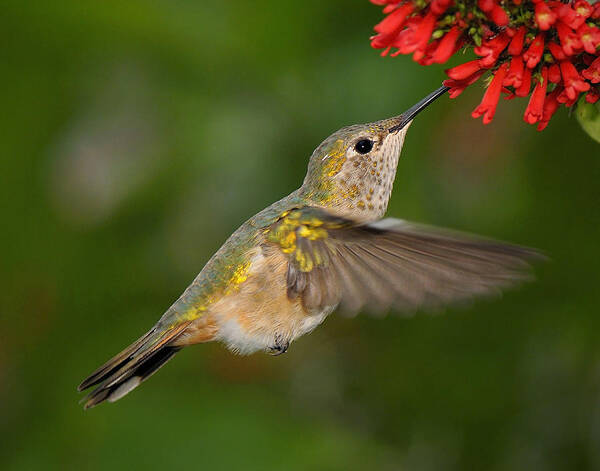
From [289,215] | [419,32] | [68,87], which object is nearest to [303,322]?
[289,215]

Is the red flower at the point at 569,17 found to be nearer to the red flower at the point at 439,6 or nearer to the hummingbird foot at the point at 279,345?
the red flower at the point at 439,6

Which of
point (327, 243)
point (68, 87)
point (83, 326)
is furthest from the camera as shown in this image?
point (68, 87)

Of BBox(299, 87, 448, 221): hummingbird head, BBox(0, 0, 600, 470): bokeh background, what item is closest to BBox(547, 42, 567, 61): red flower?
BBox(299, 87, 448, 221): hummingbird head

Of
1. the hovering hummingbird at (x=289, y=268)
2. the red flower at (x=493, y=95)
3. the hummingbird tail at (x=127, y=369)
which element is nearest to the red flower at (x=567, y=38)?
the red flower at (x=493, y=95)

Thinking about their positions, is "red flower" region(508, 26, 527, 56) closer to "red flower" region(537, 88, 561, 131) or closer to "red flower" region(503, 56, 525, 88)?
"red flower" region(503, 56, 525, 88)

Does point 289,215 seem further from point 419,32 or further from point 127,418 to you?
point 127,418

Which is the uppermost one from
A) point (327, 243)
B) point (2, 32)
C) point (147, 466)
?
point (2, 32)

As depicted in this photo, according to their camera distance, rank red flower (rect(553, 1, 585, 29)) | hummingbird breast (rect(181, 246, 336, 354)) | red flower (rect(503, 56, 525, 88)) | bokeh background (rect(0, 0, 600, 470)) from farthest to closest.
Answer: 1. bokeh background (rect(0, 0, 600, 470))
2. hummingbird breast (rect(181, 246, 336, 354))
3. red flower (rect(503, 56, 525, 88))
4. red flower (rect(553, 1, 585, 29))
